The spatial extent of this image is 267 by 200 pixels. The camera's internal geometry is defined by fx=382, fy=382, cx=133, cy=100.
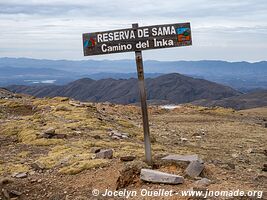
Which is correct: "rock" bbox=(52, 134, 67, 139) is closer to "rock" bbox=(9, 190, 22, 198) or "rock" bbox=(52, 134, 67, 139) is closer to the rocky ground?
the rocky ground

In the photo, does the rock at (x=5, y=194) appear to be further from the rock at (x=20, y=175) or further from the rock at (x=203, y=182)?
the rock at (x=203, y=182)

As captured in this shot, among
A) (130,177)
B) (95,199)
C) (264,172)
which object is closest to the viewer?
(95,199)

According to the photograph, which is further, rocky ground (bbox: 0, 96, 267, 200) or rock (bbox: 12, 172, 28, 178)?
A: rock (bbox: 12, 172, 28, 178)

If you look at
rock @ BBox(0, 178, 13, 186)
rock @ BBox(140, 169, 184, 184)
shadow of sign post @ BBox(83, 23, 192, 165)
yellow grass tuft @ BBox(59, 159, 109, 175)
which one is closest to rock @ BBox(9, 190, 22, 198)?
rock @ BBox(0, 178, 13, 186)

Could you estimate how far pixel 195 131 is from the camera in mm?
30281

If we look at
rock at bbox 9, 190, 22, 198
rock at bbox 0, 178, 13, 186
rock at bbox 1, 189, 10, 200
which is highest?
rock at bbox 0, 178, 13, 186

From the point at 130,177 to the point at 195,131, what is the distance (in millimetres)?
18874

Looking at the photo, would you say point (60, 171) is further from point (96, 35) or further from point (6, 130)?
point (6, 130)

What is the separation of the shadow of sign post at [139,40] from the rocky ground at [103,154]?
247 centimetres

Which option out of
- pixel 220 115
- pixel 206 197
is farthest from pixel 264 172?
pixel 220 115

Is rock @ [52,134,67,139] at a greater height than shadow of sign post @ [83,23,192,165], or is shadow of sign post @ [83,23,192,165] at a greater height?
shadow of sign post @ [83,23,192,165]

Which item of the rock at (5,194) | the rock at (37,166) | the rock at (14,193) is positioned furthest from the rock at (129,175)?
the rock at (37,166)

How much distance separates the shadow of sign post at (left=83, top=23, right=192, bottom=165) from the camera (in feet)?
40.5

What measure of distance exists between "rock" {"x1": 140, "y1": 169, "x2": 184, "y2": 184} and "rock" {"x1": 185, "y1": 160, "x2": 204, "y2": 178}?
88 cm
